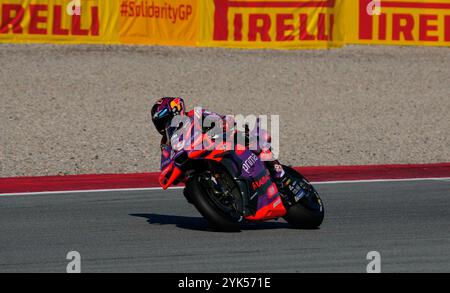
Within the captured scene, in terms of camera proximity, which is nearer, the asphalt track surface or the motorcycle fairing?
the asphalt track surface

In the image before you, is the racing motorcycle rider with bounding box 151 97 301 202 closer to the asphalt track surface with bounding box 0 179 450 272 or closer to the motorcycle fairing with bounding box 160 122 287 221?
the motorcycle fairing with bounding box 160 122 287 221

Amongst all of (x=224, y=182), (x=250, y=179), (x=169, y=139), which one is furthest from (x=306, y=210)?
(x=169, y=139)

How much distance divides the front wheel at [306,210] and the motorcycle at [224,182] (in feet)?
0.81

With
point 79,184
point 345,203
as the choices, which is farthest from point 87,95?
point 345,203

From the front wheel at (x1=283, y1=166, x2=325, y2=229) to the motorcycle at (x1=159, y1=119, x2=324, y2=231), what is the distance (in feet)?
0.81

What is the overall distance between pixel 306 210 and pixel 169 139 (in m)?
1.62

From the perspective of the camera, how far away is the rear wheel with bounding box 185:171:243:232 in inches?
408

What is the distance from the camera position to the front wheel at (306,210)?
10938mm

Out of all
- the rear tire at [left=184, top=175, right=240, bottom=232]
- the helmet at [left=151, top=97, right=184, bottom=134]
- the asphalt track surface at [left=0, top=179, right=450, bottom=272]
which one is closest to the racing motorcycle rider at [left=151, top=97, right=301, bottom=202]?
the helmet at [left=151, top=97, right=184, bottom=134]

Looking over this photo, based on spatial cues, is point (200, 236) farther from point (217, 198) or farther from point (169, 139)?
point (169, 139)

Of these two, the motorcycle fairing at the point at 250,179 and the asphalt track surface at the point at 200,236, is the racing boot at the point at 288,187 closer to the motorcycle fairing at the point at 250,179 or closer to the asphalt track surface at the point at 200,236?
the motorcycle fairing at the point at 250,179

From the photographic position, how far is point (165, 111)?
417 inches

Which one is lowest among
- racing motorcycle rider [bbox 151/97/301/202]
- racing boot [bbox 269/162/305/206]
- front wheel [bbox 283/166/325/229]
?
front wheel [bbox 283/166/325/229]

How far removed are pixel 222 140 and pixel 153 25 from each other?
1380cm
